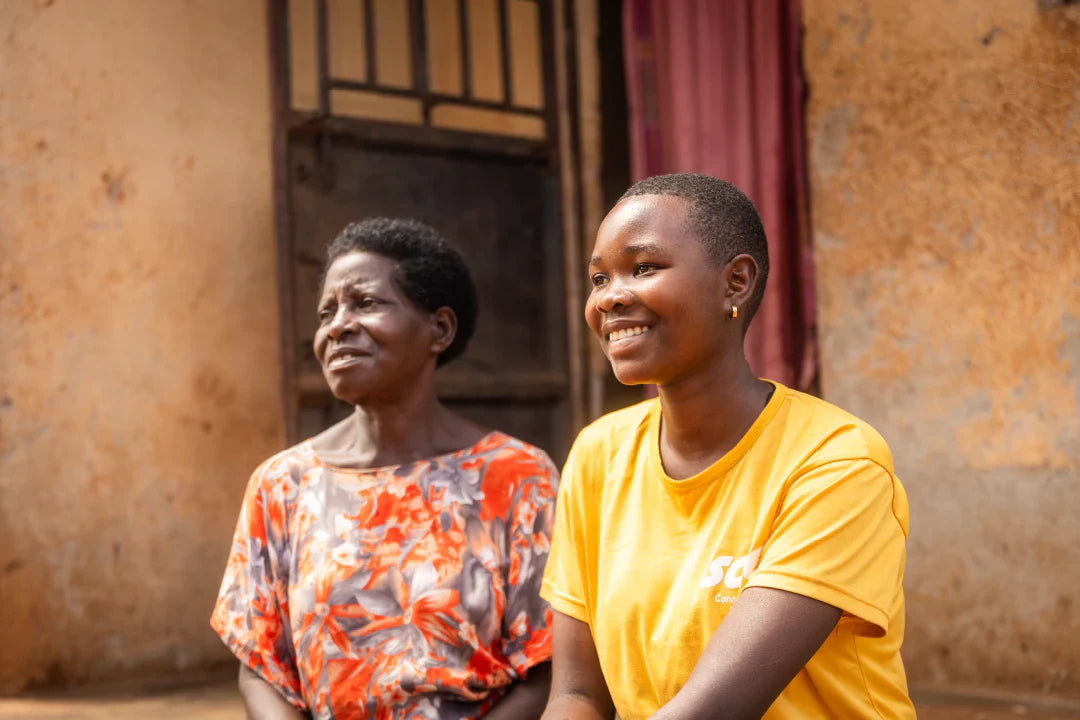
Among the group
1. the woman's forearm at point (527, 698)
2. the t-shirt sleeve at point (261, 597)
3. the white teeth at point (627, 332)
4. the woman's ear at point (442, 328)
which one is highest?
the woman's ear at point (442, 328)

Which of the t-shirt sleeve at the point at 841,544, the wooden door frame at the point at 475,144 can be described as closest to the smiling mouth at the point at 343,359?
the t-shirt sleeve at the point at 841,544

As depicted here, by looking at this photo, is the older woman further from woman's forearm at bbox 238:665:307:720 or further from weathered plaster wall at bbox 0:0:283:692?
weathered plaster wall at bbox 0:0:283:692

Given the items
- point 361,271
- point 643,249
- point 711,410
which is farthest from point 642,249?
point 361,271

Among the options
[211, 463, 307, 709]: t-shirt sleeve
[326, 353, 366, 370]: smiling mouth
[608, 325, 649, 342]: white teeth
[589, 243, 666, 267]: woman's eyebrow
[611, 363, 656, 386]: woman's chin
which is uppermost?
[589, 243, 666, 267]: woman's eyebrow

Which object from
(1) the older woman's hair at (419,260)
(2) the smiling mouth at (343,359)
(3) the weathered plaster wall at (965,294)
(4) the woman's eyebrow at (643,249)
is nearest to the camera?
(4) the woman's eyebrow at (643,249)

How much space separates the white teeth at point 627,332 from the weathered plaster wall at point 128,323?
10.5 feet

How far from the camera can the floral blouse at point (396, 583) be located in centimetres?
201

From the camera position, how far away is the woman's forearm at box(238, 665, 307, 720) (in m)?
2.02

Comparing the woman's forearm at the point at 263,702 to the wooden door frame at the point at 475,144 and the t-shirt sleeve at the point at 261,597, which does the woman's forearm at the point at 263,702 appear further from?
the wooden door frame at the point at 475,144

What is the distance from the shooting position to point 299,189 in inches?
177

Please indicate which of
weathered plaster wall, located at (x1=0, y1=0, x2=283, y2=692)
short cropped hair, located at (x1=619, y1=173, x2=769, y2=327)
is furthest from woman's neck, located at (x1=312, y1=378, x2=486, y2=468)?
weathered plaster wall, located at (x1=0, y1=0, x2=283, y2=692)

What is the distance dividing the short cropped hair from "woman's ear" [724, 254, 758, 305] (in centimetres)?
1

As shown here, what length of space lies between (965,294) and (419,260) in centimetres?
219

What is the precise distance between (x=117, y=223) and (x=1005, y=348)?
9.99 feet
